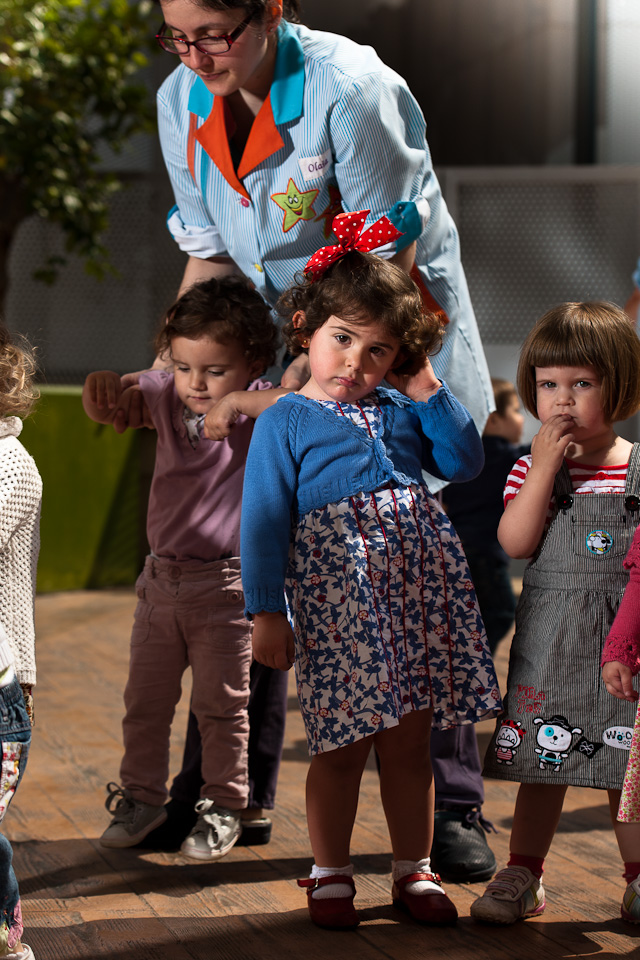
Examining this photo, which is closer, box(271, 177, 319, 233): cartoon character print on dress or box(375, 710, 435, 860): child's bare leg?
box(375, 710, 435, 860): child's bare leg

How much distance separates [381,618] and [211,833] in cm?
68

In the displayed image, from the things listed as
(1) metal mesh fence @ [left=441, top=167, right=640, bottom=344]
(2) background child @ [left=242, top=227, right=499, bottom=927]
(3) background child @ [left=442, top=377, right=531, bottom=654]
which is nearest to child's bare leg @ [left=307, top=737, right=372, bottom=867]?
(2) background child @ [left=242, top=227, right=499, bottom=927]

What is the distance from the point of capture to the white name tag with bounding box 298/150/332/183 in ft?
6.04

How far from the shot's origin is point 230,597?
2.05m

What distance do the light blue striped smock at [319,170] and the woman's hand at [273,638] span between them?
615 mm

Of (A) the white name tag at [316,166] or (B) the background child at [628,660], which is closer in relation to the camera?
(B) the background child at [628,660]

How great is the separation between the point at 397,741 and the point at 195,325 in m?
0.81

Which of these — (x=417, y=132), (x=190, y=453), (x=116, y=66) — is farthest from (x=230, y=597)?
(x=116, y=66)

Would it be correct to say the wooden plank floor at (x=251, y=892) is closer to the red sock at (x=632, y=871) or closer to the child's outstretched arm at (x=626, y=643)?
the red sock at (x=632, y=871)

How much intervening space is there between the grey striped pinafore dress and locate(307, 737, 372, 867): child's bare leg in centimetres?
21

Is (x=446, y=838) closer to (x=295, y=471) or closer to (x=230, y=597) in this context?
(x=230, y=597)

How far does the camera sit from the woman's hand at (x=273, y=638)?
5.27 feet

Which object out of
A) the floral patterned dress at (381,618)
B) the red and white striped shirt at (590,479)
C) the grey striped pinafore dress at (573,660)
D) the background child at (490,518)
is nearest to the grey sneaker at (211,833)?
the floral patterned dress at (381,618)

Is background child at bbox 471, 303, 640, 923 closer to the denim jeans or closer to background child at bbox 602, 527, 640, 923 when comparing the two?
background child at bbox 602, 527, 640, 923
